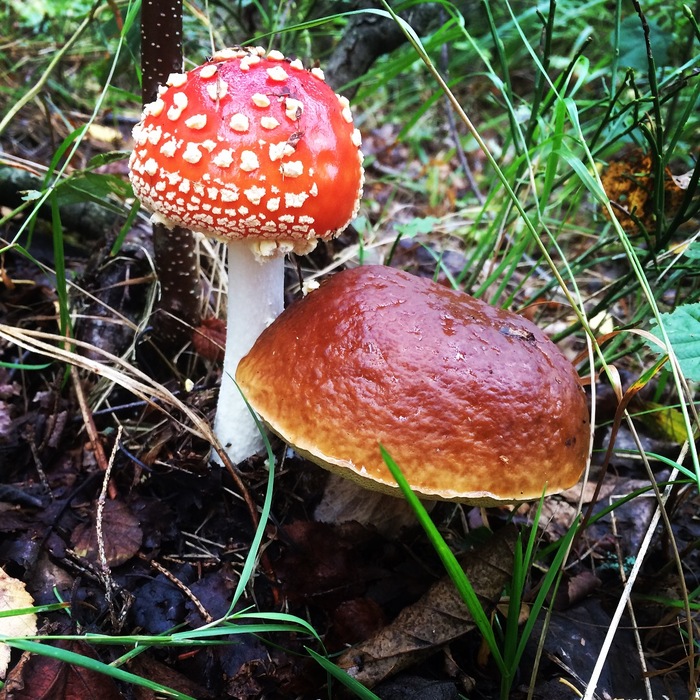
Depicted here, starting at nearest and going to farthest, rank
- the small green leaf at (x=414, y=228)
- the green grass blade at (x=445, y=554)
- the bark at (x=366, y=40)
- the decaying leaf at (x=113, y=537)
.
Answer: the green grass blade at (x=445, y=554)
the decaying leaf at (x=113, y=537)
the small green leaf at (x=414, y=228)
the bark at (x=366, y=40)

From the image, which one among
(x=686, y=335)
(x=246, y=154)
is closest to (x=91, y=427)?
(x=246, y=154)

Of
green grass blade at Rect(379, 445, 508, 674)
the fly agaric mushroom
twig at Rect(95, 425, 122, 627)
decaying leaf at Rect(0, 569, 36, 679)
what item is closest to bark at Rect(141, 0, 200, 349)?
the fly agaric mushroom

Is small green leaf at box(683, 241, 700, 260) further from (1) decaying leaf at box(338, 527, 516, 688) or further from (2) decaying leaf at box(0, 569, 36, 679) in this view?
(2) decaying leaf at box(0, 569, 36, 679)

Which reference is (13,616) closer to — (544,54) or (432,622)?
(432,622)

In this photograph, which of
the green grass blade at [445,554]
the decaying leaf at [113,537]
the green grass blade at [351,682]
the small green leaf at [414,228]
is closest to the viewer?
the green grass blade at [445,554]

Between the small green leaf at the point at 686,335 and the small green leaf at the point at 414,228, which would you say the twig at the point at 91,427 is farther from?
the small green leaf at the point at 686,335

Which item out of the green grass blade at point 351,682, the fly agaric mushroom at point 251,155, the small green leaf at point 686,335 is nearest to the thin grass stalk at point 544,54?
the fly agaric mushroom at point 251,155
